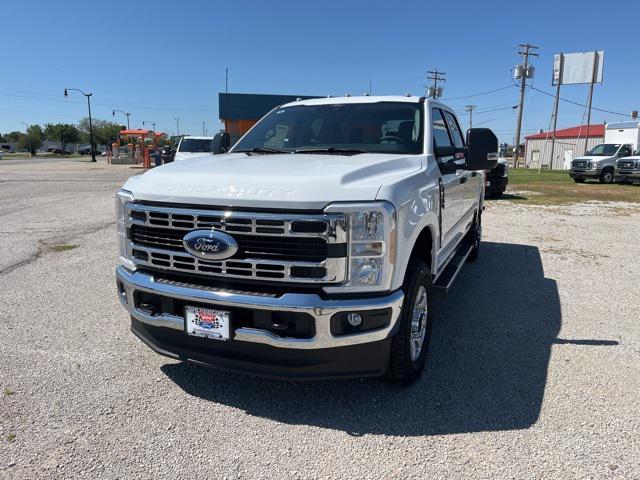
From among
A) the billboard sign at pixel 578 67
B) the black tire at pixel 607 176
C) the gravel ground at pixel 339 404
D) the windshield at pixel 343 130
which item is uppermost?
the billboard sign at pixel 578 67

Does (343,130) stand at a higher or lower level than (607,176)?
higher

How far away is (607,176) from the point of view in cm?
2370

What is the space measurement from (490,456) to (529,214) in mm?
10631

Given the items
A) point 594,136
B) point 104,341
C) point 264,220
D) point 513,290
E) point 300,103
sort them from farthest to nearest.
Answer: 1. point 594,136
2. point 513,290
3. point 300,103
4. point 104,341
5. point 264,220

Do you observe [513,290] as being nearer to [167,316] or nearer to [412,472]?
[412,472]

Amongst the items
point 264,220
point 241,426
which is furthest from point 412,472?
point 264,220

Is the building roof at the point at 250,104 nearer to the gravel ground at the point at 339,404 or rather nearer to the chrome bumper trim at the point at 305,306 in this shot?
the gravel ground at the point at 339,404

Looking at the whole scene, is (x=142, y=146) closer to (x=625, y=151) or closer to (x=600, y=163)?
(x=600, y=163)

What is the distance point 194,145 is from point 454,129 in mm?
15373

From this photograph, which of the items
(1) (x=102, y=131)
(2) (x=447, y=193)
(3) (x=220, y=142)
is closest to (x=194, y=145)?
(3) (x=220, y=142)

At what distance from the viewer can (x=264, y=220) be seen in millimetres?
2604

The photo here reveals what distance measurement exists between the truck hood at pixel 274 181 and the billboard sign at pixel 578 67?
47621mm

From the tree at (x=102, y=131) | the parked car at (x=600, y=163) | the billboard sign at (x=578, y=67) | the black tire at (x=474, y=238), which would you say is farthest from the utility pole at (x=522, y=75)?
the tree at (x=102, y=131)

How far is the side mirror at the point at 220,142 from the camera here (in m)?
5.03
